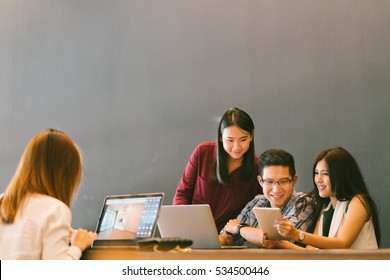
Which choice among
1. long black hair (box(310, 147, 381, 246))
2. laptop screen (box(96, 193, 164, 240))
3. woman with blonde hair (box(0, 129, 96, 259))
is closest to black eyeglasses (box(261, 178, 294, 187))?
long black hair (box(310, 147, 381, 246))

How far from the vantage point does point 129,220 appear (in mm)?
2057

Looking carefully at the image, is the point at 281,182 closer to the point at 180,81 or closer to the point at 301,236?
the point at 301,236

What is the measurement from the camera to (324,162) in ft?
8.09

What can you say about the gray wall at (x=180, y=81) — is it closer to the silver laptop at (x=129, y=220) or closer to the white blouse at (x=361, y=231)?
the white blouse at (x=361, y=231)

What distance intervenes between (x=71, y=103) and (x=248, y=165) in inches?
74.0

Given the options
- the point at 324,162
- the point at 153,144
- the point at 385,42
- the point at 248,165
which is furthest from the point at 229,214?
the point at 385,42

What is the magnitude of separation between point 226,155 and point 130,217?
1.07 metres

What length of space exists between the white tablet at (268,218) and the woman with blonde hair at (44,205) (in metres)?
0.72

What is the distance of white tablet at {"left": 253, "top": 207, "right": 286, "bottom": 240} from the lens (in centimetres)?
218

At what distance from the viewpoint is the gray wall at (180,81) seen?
11.2 feet

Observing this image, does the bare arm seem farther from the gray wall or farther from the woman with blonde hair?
the gray wall

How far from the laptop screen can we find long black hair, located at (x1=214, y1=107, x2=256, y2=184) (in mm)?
966
